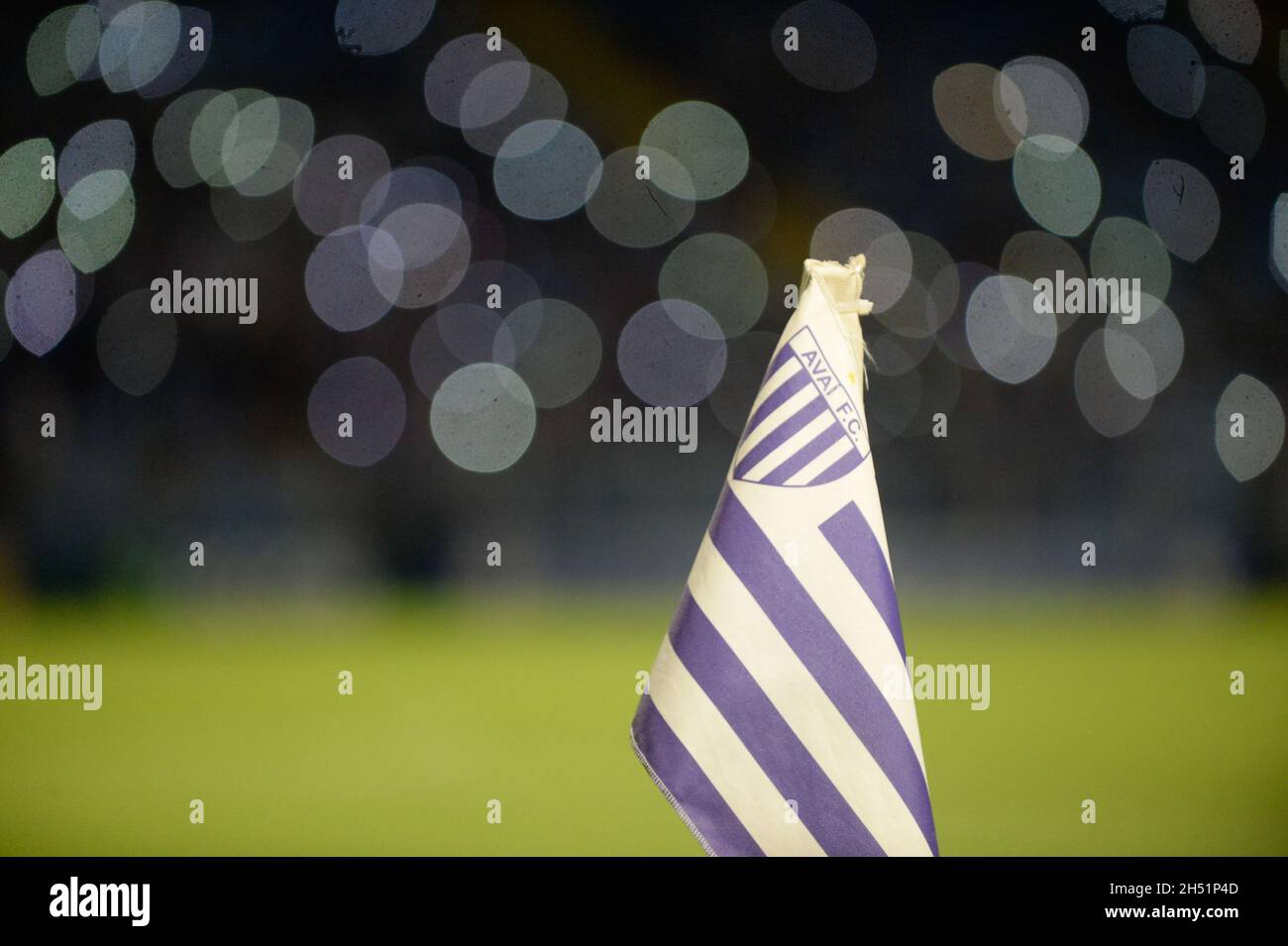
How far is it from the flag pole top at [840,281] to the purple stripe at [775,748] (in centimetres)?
48

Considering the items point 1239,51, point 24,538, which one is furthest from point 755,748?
point 24,538

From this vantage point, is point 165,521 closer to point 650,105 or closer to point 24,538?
point 24,538

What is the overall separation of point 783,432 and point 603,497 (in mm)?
1872

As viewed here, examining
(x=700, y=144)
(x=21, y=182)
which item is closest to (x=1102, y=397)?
(x=700, y=144)

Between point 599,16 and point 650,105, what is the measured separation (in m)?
0.27

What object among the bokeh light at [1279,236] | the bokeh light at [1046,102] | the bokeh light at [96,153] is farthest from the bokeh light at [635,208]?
the bokeh light at [1279,236]

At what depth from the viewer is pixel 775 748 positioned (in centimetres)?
141

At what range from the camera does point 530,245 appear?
3.22 m

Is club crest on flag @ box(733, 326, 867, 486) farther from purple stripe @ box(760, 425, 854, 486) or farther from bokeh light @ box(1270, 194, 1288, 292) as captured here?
bokeh light @ box(1270, 194, 1288, 292)

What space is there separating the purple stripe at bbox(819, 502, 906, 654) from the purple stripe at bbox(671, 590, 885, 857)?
20 cm

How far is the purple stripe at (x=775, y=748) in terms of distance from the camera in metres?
1.41

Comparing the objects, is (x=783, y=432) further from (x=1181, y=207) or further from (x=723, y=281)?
(x=1181, y=207)

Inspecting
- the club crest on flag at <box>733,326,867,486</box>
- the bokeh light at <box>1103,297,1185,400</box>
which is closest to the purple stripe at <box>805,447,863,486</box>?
the club crest on flag at <box>733,326,867,486</box>

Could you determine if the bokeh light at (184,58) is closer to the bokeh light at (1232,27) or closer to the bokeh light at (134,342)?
the bokeh light at (134,342)
